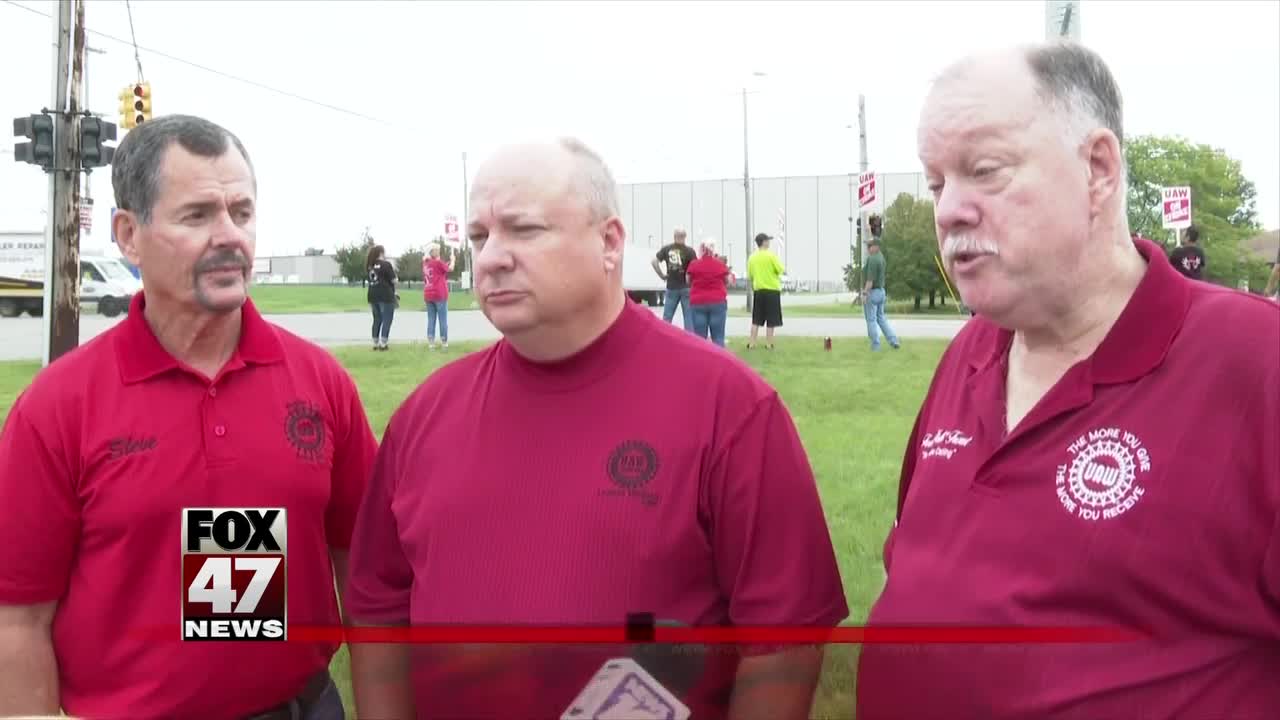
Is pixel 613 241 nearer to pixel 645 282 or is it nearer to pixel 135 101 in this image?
pixel 135 101

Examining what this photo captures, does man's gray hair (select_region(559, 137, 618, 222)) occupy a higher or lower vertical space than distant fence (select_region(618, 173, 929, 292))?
lower

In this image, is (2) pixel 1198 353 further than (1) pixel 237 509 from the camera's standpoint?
No

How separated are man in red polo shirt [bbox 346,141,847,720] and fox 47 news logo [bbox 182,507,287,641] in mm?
293

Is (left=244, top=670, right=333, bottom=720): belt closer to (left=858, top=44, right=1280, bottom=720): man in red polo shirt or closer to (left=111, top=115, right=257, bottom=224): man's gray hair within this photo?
(left=111, top=115, right=257, bottom=224): man's gray hair

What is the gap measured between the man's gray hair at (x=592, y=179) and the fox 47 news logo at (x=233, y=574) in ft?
2.91

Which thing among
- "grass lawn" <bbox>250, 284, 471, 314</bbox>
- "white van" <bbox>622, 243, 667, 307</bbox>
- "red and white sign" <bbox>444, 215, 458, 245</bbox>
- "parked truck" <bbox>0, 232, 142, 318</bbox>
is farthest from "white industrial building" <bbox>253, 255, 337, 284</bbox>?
"red and white sign" <bbox>444, 215, 458, 245</bbox>

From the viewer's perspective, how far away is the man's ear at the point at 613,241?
1979mm

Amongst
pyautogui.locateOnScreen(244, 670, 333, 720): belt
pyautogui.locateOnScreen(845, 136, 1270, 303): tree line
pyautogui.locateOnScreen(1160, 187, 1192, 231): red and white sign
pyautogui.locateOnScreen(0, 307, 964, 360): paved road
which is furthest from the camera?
pyautogui.locateOnScreen(845, 136, 1270, 303): tree line

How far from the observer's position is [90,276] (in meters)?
36.9

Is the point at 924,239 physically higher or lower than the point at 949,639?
higher

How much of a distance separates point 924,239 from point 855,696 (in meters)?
48.7

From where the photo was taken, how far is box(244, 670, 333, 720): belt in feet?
7.72

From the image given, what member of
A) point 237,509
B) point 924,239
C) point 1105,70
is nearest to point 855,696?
point 1105,70

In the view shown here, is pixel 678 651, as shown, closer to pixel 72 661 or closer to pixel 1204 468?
pixel 1204 468
